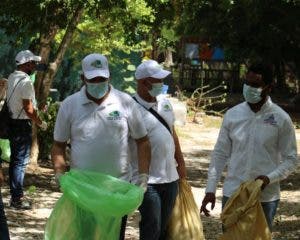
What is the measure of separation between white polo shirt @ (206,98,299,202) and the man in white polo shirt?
1.92ft

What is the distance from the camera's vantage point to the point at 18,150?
24.0ft

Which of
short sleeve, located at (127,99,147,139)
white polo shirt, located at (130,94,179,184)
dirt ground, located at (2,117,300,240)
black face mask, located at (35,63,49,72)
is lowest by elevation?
dirt ground, located at (2,117,300,240)

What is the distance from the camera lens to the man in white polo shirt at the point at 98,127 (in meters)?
4.11

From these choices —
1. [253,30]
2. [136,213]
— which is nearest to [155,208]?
[136,213]

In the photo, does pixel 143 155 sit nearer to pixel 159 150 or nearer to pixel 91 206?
pixel 159 150

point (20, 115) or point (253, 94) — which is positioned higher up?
point (253, 94)

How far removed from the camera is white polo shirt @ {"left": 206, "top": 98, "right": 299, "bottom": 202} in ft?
13.6

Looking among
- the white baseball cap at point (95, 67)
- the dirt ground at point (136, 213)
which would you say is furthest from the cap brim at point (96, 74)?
the dirt ground at point (136, 213)

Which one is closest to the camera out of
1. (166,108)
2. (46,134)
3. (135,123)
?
(135,123)

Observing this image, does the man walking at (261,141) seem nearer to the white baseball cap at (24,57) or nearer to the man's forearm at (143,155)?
the man's forearm at (143,155)

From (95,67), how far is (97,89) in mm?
138

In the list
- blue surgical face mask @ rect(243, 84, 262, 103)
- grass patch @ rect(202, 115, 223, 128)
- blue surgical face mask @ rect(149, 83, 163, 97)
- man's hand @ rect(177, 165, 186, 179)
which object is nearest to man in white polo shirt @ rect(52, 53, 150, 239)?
blue surgical face mask @ rect(149, 83, 163, 97)

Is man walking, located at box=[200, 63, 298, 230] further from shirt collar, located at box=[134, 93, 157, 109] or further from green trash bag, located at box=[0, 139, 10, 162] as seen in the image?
green trash bag, located at box=[0, 139, 10, 162]

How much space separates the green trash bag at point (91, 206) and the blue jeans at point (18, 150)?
3348 millimetres
